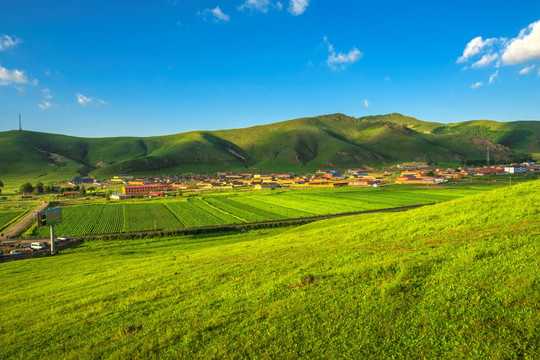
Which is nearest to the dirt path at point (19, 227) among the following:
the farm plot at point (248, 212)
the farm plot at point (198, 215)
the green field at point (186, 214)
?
the green field at point (186, 214)

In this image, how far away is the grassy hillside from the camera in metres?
8.70

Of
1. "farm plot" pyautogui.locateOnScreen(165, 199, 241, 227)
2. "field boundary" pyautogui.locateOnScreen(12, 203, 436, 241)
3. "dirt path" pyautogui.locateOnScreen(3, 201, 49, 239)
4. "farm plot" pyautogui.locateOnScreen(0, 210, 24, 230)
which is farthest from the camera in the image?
"farm plot" pyautogui.locateOnScreen(0, 210, 24, 230)

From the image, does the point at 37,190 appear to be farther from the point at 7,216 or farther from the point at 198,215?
the point at 198,215

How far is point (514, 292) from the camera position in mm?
9672

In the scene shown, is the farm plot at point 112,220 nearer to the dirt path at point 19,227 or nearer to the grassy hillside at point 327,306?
the dirt path at point 19,227

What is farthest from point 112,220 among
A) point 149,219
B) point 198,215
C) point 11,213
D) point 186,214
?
point 11,213

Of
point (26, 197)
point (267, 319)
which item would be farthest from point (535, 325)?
point (26, 197)

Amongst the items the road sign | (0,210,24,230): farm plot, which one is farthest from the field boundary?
(0,210,24,230): farm plot

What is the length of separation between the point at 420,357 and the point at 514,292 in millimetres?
4364

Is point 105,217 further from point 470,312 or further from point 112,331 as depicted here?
point 470,312

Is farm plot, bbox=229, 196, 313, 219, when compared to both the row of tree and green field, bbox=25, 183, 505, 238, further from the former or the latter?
the row of tree

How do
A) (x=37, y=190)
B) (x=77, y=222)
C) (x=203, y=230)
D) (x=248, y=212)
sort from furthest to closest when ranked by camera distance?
(x=37, y=190) → (x=248, y=212) → (x=77, y=222) → (x=203, y=230)

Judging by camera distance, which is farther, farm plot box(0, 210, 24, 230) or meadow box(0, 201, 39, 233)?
meadow box(0, 201, 39, 233)

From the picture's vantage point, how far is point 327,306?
11.2 meters
